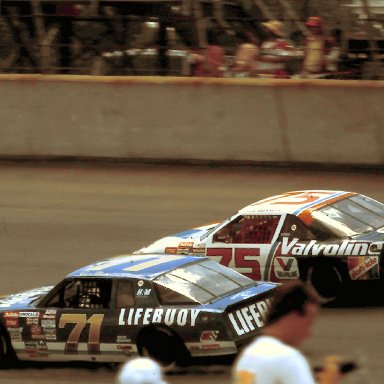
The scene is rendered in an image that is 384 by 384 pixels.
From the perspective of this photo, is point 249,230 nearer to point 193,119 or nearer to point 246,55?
point 193,119

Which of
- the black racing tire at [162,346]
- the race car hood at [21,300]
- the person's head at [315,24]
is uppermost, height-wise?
the person's head at [315,24]

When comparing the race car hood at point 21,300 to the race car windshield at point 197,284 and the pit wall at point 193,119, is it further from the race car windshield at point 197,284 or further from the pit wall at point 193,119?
the pit wall at point 193,119

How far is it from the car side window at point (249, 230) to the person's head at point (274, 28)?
8.51 metres

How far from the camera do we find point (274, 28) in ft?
70.7

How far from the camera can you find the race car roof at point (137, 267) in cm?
1110

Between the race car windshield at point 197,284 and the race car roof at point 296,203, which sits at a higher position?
the race car windshield at point 197,284

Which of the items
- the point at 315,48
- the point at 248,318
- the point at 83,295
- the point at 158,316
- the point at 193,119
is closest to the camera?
the point at 248,318

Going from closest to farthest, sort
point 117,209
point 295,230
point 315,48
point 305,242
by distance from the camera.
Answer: point 305,242 → point 295,230 → point 117,209 → point 315,48

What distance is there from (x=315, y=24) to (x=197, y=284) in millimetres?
11043

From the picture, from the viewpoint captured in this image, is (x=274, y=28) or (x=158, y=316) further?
(x=274, y=28)

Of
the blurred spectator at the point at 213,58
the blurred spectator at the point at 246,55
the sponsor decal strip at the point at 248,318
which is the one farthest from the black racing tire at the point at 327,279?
the blurred spectator at the point at 213,58

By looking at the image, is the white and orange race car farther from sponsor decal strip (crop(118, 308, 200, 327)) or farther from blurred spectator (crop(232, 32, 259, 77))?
blurred spectator (crop(232, 32, 259, 77))

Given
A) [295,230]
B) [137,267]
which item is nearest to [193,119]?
[295,230]

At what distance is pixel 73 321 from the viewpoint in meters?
11.1
